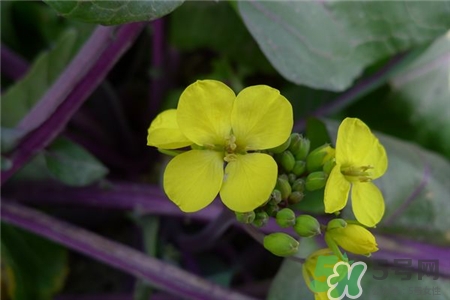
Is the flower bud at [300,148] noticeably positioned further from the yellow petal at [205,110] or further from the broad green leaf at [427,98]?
the broad green leaf at [427,98]

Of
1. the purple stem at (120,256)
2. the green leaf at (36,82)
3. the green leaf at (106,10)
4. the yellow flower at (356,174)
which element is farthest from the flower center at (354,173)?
the green leaf at (36,82)

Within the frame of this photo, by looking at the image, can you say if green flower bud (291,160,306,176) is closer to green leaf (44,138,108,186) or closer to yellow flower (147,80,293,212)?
yellow flower (147,80,293,212)

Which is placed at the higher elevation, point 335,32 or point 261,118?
point 261,118

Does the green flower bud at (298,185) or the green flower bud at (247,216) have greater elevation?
the green flower bud at (247,216)

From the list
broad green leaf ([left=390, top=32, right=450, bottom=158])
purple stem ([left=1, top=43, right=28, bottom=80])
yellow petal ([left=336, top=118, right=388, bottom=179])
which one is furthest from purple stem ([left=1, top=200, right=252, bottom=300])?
broad green leaf ([left=390, top=32, right=450, bottom=158])

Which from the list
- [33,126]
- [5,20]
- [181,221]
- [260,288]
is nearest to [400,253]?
[260,288]

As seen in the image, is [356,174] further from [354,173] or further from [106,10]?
[106,10]

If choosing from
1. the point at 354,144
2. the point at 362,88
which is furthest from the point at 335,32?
the point at 354,144
